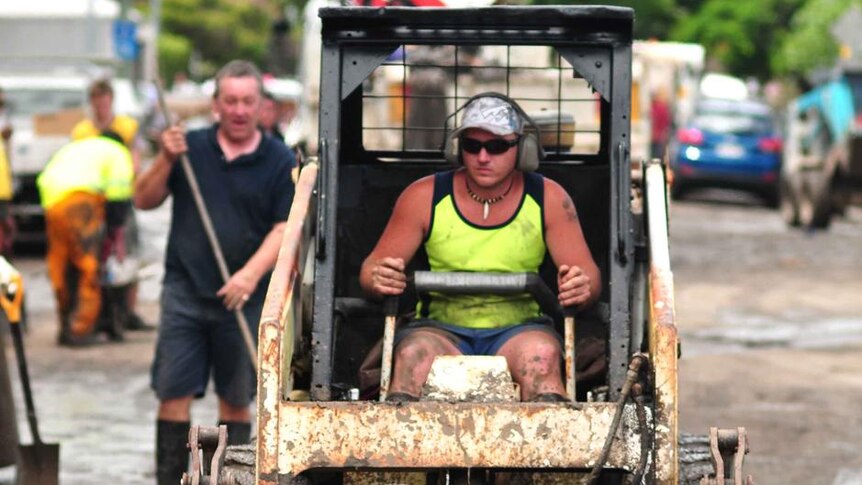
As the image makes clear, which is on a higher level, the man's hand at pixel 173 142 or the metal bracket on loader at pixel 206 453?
the man's hand at pixel 173 142

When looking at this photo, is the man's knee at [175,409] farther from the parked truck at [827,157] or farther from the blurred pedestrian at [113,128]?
the parked truck at [827,157]

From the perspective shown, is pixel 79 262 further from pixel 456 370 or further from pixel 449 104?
pixel 456 370

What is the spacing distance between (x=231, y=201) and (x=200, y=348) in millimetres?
619

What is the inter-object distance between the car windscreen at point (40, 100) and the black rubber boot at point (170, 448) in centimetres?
1516

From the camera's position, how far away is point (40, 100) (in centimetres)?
2378

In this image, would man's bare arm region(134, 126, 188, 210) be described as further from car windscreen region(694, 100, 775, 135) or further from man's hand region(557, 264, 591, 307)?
car windscreen region(694, 100, 775, 135)

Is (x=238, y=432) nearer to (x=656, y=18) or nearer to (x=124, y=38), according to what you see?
(x=124, y=38)

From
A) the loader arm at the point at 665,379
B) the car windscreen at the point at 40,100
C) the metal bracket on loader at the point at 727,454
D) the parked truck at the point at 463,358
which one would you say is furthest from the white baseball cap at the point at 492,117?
the car windscreen at the point at 40,100

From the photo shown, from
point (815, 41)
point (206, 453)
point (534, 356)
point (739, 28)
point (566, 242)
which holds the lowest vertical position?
point (206, 453)

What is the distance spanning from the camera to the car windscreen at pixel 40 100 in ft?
77.0

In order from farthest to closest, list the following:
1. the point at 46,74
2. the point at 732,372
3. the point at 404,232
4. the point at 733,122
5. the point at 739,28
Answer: the point at 739,28 < the point at 733,122 < the point at 46,74 < the point at 732,372 < the point at 404,232

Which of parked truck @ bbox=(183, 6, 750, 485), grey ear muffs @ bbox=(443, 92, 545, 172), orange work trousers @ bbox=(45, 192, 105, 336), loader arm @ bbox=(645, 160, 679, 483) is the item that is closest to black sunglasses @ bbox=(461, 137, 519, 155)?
grey ear muffs @ bbox=(443, 92, 545, 172)

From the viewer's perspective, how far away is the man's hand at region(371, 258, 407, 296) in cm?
691

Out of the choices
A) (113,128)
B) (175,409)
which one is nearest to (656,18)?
(113,128)
